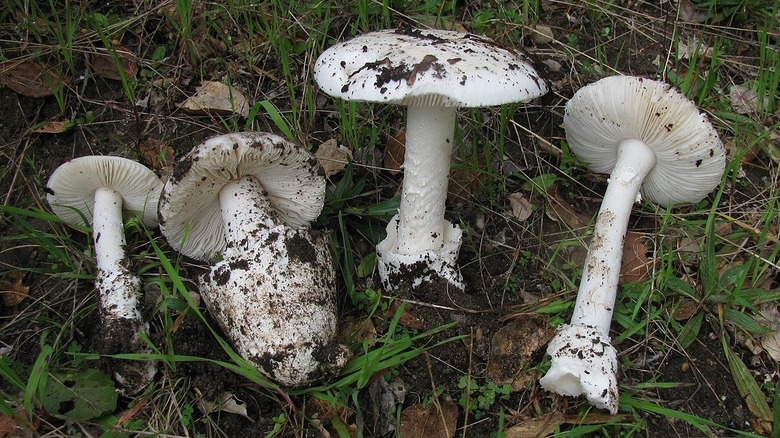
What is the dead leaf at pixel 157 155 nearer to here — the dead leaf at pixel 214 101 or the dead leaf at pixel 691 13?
the dead leaf at pixel 214 101

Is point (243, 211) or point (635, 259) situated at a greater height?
point (243, 211)

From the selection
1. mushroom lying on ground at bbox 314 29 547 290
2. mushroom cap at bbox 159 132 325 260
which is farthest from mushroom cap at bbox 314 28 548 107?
mushroom cap at bbox 159 132 325 260

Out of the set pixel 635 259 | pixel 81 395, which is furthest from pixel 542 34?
pixel 81 395

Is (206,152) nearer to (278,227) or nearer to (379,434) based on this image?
(278,227)

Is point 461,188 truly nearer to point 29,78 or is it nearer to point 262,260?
point 262,260

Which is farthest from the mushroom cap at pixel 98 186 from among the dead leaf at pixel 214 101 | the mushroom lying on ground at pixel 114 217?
the dead leaf at pixel 214 101
